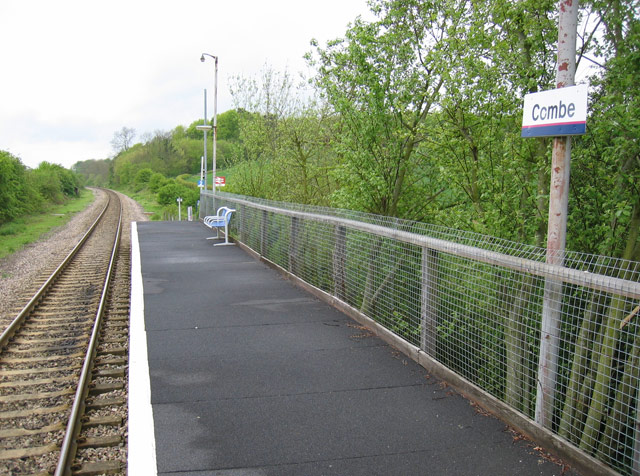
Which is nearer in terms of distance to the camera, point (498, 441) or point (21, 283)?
point (498, 441)

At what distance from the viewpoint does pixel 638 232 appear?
16.8 ft

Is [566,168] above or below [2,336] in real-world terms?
above

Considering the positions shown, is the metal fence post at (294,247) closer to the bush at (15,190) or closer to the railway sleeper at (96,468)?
the railway sleeper at (96,468)

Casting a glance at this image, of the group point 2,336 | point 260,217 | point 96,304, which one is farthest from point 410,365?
point 260,217

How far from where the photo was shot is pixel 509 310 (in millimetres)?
4613

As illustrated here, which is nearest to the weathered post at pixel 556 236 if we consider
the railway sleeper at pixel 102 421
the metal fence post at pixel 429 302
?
the metal fence post at pixel 429 302

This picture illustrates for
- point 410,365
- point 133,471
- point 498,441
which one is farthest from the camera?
point 410,365

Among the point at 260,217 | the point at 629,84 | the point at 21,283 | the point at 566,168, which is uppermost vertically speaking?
the point at 629,84

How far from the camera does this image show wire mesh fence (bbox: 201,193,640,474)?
151 inches

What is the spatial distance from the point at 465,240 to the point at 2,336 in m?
6.32

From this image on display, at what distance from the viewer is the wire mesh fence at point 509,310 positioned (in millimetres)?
3836

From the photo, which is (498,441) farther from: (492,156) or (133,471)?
(492,156)

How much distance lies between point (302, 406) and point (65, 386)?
10.7 ft

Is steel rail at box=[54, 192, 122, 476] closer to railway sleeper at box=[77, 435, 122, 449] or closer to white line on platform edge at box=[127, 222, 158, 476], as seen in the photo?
railway sleeper at box=[77, 435, 122, 449]
